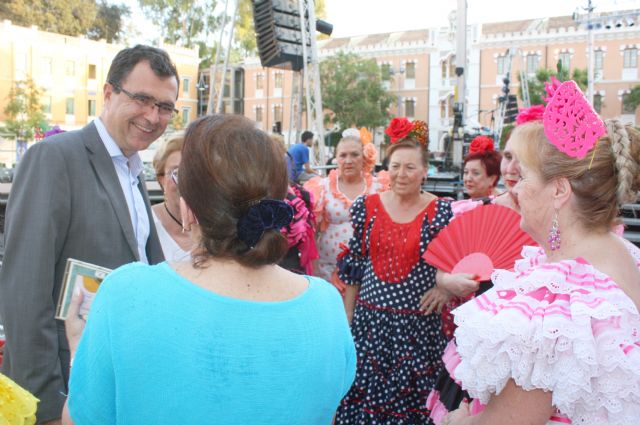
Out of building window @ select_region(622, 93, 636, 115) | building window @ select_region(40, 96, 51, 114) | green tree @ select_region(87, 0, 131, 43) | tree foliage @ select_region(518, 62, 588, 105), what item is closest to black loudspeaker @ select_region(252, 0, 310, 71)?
tree foliage @ select_region(518, 62, 588, 105)

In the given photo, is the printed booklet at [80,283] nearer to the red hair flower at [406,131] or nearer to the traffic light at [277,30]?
the red hair flower at [406,131]

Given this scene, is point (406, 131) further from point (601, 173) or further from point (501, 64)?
point (501, 64)

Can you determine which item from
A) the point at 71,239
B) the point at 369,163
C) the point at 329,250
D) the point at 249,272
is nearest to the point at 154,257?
the point at 71,239

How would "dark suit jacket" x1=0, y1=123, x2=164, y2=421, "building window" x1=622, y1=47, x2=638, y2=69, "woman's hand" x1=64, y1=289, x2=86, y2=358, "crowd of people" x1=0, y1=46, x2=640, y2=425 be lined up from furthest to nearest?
"building window" x1=622, y1=47, x2=638, y2=69
"dark suit jacket" x1=0, y1=123, x2=164, y2=421
"woman's hand" x1=64, y1=289, x2=86, y2=358
"crowd of people" x1=0, y1=46, x2=640, y2=425

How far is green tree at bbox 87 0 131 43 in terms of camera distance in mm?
40256

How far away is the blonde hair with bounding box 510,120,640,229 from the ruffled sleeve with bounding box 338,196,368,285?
181cm

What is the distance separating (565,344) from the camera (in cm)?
136

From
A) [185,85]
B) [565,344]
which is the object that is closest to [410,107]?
[185,85]

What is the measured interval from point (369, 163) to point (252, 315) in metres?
3.59

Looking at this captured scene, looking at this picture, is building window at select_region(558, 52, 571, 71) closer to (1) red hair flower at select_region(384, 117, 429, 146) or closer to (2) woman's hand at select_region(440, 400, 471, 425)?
(1) red hair flower at select_region(384, 117, 429, 146)

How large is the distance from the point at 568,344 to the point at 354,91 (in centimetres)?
3511

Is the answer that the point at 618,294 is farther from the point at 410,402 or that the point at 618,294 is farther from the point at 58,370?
the point at 410,402

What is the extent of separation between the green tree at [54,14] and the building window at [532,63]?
93.1 feet

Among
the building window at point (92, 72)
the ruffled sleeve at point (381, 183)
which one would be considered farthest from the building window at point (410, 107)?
the ruffled sleeve at point (381, 183)
